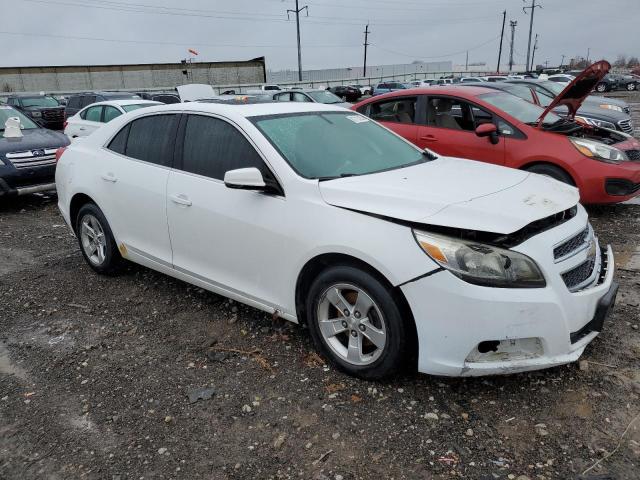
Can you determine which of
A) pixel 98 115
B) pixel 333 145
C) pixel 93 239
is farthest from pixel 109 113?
pixel 333 145

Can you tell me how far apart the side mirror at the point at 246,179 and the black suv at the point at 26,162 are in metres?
6.02

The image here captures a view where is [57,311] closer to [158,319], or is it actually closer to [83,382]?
[158,319]

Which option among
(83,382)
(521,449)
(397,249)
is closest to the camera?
(521,449)

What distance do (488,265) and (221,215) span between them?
1799 mm

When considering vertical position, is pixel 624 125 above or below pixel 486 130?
below

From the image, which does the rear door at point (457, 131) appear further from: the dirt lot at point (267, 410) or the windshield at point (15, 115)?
the windshield at point (15, 115)

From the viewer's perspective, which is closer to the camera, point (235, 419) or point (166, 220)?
point (235, 419)

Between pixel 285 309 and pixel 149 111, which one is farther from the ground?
pixel 149 111

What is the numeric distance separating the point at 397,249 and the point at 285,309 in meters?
0.97

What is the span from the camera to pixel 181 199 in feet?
12.5

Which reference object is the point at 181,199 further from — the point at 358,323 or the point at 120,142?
the point at 358,323

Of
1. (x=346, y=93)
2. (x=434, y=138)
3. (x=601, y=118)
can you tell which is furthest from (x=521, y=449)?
(x=346, y=93)

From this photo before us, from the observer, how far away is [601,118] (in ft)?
32.8

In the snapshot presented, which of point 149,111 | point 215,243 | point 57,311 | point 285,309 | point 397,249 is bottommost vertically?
point 57,311
